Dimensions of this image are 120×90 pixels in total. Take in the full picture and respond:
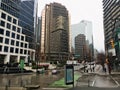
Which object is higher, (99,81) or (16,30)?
(16,30)

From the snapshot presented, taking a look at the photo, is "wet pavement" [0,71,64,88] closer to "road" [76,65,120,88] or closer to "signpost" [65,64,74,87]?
"signpost" [65,64,74,87]

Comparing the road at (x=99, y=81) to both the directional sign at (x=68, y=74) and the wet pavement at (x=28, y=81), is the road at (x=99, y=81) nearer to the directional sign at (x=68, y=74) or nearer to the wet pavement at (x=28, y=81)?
the directional sign at (x=68, y=74)

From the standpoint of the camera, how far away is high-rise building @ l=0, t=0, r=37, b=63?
271 ft

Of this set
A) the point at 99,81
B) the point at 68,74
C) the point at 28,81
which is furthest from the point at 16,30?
the point at 68,74

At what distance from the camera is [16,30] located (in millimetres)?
93938

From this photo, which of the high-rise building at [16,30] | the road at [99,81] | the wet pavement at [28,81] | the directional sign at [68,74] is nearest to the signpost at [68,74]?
the directional sign at [68,74]

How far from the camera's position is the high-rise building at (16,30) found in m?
82.8

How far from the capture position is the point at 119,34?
201 feet

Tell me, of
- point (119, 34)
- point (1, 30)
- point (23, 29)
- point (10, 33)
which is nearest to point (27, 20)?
point (23, 29)

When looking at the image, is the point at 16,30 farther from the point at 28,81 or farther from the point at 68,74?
the point at 68,74

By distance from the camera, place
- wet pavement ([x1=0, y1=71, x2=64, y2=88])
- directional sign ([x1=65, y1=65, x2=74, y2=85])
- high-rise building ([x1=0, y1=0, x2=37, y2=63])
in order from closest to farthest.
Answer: directional sign ([x1=65, y1=65, x2=74, y2=85])
wet pavement ([x1=0, y1=71, x2=64, y2=88])
high-rise building ([x1=0, y1=0, x2=37, y2=63])

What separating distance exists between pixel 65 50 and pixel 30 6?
88.5 metres

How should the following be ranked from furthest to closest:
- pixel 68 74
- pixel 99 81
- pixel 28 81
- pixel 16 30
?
pixel 16 30, pixel 99 81, pixel 28 81, pixel 68 74

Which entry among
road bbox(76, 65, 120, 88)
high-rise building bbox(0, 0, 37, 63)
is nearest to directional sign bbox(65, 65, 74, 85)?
road bbox(76, 65, 120, 88)
